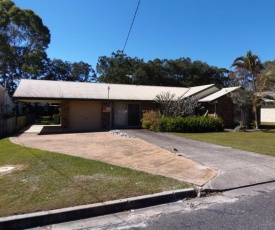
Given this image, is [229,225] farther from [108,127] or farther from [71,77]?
[71,77]

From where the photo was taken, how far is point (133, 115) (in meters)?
24.1

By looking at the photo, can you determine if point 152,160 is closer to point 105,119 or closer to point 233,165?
point 233,165

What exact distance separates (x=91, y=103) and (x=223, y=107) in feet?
36.0

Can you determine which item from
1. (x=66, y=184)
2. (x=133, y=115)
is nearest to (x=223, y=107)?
(x=133, y=115)

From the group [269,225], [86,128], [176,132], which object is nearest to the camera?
[269,225]

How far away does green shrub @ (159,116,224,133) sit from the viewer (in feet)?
64.8

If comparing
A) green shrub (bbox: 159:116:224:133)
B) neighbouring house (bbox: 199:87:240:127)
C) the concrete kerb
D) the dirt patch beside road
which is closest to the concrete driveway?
the dirt patch beside road

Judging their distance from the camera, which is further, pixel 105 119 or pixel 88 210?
pixel 105 119

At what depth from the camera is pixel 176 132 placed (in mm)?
19547

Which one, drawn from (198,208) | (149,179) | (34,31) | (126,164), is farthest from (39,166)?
(34,31)

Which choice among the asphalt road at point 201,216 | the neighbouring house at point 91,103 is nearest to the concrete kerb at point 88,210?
the asphalt road at point 201,216

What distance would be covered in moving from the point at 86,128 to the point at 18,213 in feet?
59.5

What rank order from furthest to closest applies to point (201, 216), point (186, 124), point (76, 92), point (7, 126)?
point (76, 92) < point (186, 124) < point (7, 126) < point (201, 216)

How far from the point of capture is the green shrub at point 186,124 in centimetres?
1975
